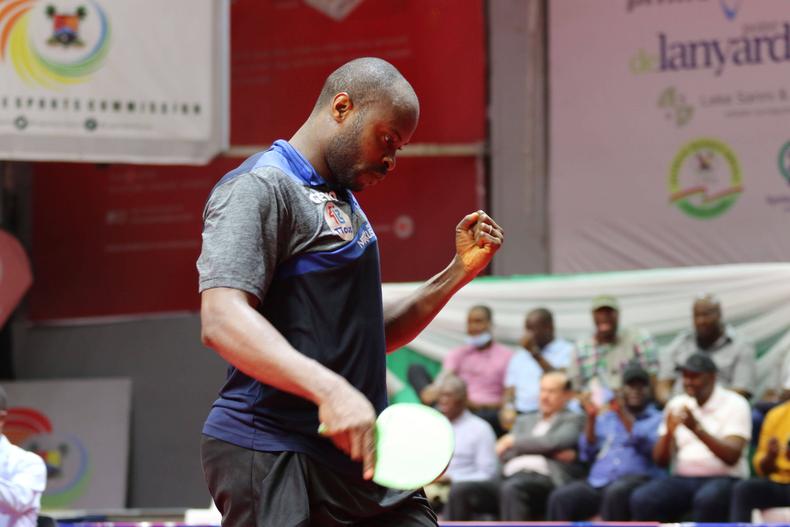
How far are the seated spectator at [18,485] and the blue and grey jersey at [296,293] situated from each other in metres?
4.58

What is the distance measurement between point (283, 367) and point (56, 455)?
36.8 ft

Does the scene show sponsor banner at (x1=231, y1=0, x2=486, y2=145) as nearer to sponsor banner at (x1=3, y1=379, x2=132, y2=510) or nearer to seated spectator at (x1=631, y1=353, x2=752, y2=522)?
sponsor banner at (x1=3, y1=379, x2=132, y2=510)

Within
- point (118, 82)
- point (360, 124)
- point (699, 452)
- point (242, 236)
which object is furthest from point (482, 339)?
point (242, 236)

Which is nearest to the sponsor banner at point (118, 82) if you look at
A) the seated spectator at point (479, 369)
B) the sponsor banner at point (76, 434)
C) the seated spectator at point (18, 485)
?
the seated spectator at point (479, 369)

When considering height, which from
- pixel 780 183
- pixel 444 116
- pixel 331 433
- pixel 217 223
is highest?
pixel 444 116

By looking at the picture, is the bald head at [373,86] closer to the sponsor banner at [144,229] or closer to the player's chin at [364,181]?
the player's chin at [364,181]

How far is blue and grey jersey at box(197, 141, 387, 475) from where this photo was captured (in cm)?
295

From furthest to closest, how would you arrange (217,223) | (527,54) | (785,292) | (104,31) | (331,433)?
(527,54) < (104,31) < (785,292) < (217,223) < (331,433)

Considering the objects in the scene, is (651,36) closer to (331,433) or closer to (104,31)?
(104,31)

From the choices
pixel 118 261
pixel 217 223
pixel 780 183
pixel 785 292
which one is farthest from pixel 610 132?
pixel 217 223

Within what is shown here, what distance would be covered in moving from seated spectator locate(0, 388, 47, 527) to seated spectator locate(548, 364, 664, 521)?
3.95 m

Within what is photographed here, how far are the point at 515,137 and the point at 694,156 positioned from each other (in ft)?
6.39

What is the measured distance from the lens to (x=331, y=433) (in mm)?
2561

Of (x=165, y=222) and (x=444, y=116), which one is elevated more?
(x=444, y=116)
